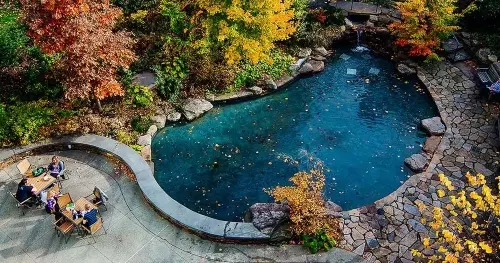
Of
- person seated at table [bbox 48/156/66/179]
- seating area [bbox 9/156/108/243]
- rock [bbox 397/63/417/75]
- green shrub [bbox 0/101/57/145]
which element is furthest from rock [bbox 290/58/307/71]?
person seated at table [bbox 48/156/66/179]

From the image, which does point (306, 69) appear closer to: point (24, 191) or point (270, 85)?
point (270, 85)

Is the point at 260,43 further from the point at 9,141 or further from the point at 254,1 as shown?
the point at 9,141

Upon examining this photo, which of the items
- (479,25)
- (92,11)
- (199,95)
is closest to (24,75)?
(92,11)

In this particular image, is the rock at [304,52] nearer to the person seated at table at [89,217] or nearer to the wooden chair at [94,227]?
the wooden chair at [94,227]

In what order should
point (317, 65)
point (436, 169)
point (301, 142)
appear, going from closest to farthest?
point (436, 169)
point (301, 142)
point (317, 65)

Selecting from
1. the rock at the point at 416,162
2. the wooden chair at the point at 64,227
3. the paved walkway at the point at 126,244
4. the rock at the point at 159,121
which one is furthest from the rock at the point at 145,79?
the rock at the point at 416,162

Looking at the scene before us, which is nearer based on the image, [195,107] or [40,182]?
[40,182]

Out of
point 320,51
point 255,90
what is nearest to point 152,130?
point 255,90

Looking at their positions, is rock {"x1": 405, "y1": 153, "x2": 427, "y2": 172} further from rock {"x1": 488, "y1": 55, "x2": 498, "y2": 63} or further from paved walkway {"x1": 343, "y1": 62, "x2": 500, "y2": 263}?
rock {"x1": 488, "y1": 55, "x2": 498, "y2": 63}
